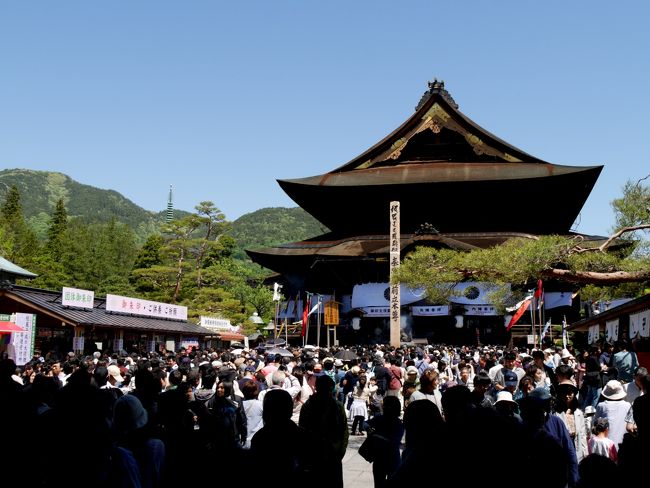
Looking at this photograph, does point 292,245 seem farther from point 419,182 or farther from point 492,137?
point 492,137

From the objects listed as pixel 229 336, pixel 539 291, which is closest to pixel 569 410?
pixel 539 291

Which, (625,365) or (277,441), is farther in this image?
(625,365)

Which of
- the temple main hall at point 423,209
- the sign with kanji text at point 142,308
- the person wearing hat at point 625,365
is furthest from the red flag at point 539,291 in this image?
the sign with kanji text at point 142,308

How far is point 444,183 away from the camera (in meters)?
34.0

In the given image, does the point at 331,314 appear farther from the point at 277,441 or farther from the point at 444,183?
the point at 277,441

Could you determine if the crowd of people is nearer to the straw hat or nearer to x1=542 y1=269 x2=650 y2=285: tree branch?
the straw hat

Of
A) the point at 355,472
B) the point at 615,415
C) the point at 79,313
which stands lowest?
the point at 355,472

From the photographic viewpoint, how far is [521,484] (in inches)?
135

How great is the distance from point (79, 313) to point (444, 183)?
1943cm

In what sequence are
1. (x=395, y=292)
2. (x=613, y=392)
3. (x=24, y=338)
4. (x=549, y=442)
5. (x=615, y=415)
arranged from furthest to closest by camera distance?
1. (x=395, y=292)
2. (x=24, y=338)
3. (x=613, y=392)
4. (x=615, y=415)
5. (x=549, y=442)

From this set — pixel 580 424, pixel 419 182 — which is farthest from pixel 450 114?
pixel 580 424

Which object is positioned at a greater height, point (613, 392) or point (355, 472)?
point (613, 392)

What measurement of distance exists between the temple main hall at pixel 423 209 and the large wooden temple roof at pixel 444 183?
0.06 m

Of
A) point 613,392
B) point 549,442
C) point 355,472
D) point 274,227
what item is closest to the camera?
point 549,442
